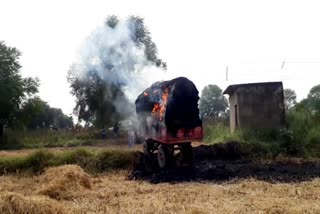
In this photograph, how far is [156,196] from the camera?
27.6 feet

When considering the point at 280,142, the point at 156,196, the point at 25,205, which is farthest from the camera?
the point at 280,142

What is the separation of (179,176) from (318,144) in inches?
330

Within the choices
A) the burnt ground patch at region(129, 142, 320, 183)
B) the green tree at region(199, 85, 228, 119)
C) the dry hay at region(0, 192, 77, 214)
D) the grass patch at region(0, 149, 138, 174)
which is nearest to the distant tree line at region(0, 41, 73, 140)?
the grass patch at region(0, 149, 138, 174)

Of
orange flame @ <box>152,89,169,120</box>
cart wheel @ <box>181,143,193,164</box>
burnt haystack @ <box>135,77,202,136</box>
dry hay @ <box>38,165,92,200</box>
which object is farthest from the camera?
cart wheel @ <box>181,143,193,164</box>

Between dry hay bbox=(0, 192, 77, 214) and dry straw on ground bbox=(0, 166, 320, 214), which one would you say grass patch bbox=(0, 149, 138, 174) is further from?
dry hay bbox=(0, 192, 77, 214)

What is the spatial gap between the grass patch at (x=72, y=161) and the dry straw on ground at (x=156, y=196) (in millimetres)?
1840

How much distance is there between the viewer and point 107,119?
103 feet

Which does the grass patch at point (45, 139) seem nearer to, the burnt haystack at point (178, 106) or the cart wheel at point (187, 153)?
the cart wheel at point (187, 153)

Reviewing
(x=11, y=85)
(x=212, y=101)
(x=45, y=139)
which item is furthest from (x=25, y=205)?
(x=212, y=101)

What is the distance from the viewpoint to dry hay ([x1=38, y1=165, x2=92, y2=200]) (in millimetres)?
8820

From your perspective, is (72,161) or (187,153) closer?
(187,153)

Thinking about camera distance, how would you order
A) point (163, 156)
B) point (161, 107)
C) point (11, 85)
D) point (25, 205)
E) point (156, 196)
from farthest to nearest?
1. point (11, 85)
2. point (163, 156)
3. point (161, 107)
4. point (156, 196)
5. point (25, 205)

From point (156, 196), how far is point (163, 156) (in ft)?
13.3

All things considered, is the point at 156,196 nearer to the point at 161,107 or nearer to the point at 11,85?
the point at 161,107
